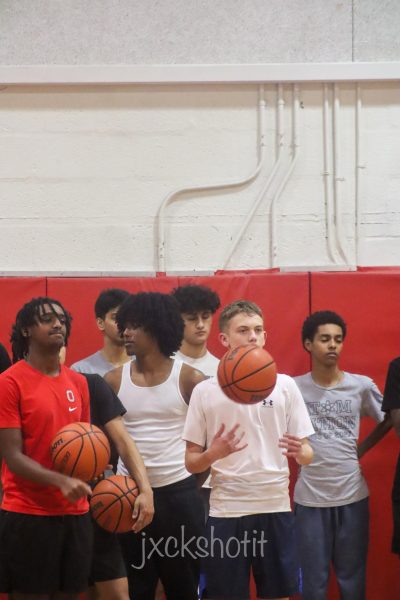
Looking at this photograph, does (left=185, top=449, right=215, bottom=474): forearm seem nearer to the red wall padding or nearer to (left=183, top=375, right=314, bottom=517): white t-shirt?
(left=183, top=375, right=314, bottom=517): white t-shirt

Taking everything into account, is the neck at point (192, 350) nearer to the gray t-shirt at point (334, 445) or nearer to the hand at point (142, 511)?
the gray t-shirt at point (334, 445)

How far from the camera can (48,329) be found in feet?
11.7

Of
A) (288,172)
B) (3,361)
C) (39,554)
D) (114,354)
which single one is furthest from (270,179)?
(39,554)

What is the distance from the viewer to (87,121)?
5.84 metres

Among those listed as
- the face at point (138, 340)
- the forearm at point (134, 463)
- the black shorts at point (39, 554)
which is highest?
the face at point (138, 340)

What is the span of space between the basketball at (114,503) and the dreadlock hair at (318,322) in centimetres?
182

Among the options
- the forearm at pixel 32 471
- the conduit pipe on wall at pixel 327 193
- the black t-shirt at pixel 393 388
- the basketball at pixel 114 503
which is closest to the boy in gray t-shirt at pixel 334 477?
the black t-shirt at pixel 393 388

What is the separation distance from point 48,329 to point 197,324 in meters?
1.63

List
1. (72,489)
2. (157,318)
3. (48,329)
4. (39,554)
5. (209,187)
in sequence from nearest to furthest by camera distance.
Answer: (72,489) → (39,554) → (48,329) → (157,318) → (209,187)

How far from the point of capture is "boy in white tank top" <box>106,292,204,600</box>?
3.91m

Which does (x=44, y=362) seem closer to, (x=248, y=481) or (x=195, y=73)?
(x=248, y=481)

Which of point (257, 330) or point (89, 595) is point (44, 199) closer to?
point (257, 330)

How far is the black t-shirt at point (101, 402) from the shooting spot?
370cm

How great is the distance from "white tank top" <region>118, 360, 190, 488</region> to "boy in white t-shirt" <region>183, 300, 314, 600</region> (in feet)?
1.13
